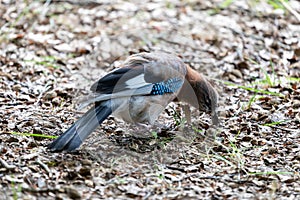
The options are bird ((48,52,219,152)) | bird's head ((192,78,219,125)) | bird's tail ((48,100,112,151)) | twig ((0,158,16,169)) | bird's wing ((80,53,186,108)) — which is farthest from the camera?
bird's head ((192,78,219,125))

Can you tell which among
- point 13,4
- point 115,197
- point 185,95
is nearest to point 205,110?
point 185,95

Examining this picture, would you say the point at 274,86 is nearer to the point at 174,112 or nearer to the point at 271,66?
the point at 271,66

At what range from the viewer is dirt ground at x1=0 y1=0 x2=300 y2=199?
191 inches

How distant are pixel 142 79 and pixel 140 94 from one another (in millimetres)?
147

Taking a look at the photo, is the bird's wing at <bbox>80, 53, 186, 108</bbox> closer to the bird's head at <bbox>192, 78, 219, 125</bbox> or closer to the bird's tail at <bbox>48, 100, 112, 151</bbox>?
the bird's tail at <bbox>48, 100, 112, 151</bbox>

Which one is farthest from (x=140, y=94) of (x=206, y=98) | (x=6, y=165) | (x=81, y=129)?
(x=6, y=165)

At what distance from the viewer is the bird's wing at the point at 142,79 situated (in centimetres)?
539

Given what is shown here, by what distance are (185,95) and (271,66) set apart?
201cm

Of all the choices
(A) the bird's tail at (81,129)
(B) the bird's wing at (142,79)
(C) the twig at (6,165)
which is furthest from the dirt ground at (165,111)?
(B) the bird's wing at (142,79)

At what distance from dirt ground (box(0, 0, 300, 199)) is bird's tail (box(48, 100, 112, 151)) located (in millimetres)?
138

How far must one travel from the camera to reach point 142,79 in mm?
5641

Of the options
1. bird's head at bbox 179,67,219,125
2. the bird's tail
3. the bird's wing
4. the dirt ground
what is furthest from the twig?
bird's head at bbox 179,67,219,125

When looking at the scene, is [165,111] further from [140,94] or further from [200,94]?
[140,94]

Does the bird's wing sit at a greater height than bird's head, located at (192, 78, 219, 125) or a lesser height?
greater
